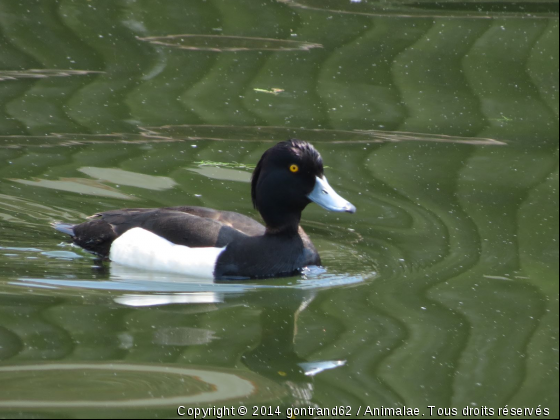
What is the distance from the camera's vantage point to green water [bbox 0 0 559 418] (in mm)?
4723

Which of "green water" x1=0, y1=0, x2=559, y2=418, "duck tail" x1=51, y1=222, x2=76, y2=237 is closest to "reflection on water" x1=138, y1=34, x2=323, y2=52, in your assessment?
"green water" x1=0, y1=0, x2=559, y2=418

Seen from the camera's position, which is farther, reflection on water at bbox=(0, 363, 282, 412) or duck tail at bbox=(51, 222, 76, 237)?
duck tail at bbox=(51, 222, 76, 237)

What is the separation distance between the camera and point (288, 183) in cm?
640

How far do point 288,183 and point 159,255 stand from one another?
97cm

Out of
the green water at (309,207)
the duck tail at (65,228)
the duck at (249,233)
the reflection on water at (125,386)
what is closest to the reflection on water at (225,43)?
the green water at (309,207)

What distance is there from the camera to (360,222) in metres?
7.29

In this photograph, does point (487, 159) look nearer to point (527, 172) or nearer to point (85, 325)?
point (527, 172)

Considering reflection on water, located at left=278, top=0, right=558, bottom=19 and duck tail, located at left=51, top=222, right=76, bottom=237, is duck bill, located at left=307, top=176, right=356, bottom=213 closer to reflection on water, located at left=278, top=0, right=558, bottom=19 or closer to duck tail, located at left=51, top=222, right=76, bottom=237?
duck tail, located at left=51, top=222, right=76, bottom=237

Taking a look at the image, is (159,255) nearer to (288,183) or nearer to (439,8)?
(288,183)

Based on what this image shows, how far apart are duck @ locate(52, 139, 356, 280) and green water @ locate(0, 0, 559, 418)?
0.16m

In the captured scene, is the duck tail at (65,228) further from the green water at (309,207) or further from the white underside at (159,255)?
the white underside at (159,255)

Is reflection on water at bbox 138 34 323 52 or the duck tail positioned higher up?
reflection on water at bbox 138 34 323 52

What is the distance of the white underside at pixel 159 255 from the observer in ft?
20.7

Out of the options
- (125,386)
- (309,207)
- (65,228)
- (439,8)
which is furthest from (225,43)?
(125,386)
